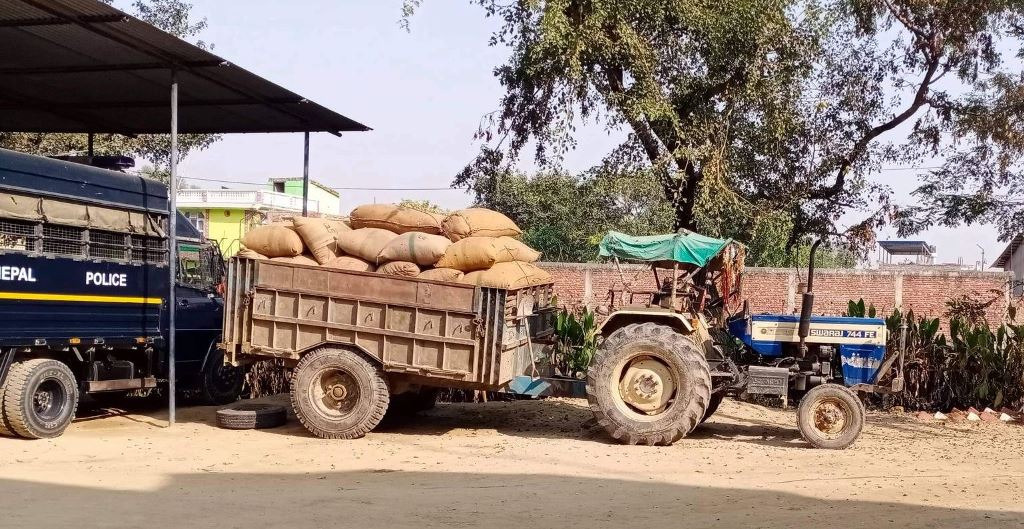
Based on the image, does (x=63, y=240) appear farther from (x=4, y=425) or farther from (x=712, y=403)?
(x=712, y=403)

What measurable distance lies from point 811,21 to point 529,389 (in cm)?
787

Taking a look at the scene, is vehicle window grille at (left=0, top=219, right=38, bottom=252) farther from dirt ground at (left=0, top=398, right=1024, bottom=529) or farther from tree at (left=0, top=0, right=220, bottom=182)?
tree at (left=0, top=0, right=220, bottom=182)

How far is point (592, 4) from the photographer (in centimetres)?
1398

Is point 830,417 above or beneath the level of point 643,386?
beneath

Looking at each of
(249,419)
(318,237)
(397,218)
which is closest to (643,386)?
(397,218)

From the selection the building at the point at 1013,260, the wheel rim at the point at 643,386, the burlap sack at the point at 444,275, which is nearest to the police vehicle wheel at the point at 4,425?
the burlap sack at the point at 444,275

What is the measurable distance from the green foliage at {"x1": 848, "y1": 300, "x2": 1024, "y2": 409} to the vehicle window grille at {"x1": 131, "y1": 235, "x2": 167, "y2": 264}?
974 cm

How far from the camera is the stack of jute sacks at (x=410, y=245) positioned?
1065cm

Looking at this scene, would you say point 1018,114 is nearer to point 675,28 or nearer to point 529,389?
point 675,28

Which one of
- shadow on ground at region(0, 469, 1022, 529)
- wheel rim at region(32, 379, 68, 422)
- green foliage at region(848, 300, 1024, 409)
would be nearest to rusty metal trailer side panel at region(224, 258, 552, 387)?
wheel rim at region(32, 379, 68, 422)

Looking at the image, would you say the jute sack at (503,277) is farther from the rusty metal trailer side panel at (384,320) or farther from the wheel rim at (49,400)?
the wheel rim at (49,400)

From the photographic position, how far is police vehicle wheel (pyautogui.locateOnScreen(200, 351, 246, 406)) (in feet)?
44.2

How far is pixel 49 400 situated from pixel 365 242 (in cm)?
387

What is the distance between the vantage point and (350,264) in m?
10.9
